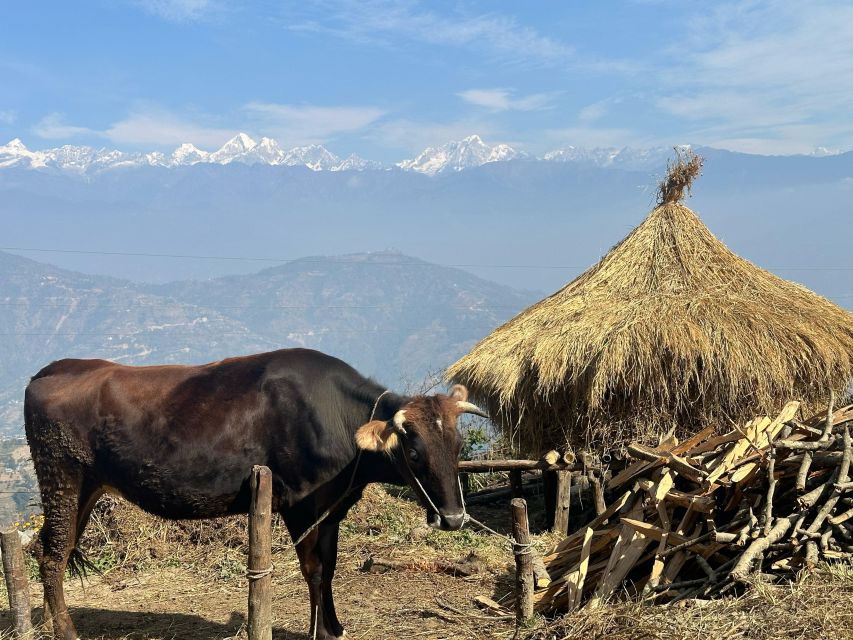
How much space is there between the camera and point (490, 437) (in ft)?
42.3

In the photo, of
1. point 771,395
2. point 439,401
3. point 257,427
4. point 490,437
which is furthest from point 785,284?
point 257,427

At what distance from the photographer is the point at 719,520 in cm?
595

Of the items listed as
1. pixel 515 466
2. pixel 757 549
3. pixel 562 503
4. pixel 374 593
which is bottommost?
pixel 374 593

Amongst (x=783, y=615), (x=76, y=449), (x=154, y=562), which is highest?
(x=76, y=449)

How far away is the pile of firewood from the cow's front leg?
1.59 metres

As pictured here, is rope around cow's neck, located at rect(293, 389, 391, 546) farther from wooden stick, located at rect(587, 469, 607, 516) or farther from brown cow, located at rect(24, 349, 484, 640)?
wooden stick, located at rect(587, 469, 607, 516)

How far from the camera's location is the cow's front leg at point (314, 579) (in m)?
5.98

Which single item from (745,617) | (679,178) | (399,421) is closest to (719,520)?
(745,617)

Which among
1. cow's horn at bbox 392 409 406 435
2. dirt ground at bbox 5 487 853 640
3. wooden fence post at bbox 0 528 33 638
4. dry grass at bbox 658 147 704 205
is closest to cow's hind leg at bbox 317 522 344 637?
dirt ground at bbox 5 487 853 640

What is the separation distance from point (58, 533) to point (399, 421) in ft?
9.13

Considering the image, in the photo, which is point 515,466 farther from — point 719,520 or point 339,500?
point 339,500

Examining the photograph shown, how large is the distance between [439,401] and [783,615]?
251 cm

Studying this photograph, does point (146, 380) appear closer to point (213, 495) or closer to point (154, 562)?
point (213, 495)

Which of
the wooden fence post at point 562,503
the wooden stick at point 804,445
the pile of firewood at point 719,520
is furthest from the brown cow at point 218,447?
the wooden fence post at point 562,503
